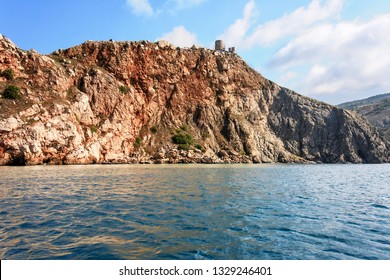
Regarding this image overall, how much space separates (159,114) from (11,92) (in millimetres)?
48130

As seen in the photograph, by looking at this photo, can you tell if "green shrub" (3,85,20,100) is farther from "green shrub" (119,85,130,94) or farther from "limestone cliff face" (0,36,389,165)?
"green shrub" (119,85,130,94)

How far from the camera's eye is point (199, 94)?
371ft

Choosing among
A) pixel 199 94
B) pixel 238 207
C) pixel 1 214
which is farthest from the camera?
pixel 199 94

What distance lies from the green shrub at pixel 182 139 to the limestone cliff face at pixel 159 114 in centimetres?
38

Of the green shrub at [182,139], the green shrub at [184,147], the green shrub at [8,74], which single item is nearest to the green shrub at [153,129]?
the green shrub at [182,139]

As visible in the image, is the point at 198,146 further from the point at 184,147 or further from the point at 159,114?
the point at 159,114

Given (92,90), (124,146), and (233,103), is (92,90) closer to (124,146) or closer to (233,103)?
A: (124,146)

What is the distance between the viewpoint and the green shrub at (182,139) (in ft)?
321

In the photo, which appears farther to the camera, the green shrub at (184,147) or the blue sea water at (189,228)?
the green shrub at (184,147)

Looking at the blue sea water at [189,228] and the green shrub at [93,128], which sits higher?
the green shrub at [93,128]

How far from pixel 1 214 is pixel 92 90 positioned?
77925 millimetres

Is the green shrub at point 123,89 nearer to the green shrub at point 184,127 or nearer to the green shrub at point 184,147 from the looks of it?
the green shrub at point 184,127

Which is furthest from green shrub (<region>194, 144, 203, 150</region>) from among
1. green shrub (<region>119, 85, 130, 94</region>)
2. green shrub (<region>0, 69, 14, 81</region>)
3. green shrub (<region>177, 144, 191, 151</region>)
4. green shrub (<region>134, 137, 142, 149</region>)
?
green shrub (<region>0, 69, 14, 81</region>)
